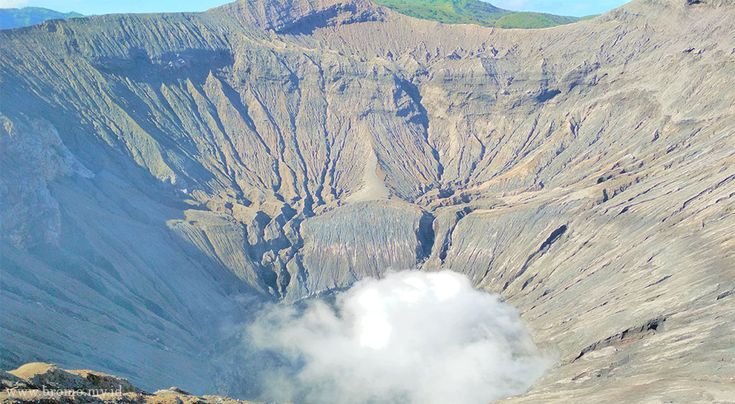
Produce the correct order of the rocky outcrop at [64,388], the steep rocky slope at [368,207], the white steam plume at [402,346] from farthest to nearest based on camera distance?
the white steam plume at [402,346] → the steep rocky slope at [368,207] → the rocky outcrop at [64,388]

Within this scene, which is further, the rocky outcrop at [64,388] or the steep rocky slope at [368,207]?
the steep rocky slope at [368,207]

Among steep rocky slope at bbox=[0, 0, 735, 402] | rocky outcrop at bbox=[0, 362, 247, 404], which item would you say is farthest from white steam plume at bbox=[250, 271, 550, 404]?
rocky outcrop at bbox=[0, 362, 247, 404]

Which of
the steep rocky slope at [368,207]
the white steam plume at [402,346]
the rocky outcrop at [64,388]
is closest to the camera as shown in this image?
the rocky outcrop at [64,388]

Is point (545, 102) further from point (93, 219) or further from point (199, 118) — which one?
point (93, 219)

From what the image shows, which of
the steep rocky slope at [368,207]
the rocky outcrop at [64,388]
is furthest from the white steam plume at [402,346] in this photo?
the rocky outcrop at [64,388]

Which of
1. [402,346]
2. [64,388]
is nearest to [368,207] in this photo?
[402,346]

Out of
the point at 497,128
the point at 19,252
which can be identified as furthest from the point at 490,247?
the point at 19,252

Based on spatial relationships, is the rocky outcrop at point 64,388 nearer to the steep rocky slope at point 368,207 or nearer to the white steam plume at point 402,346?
the steep rocky slope at point 368,207
